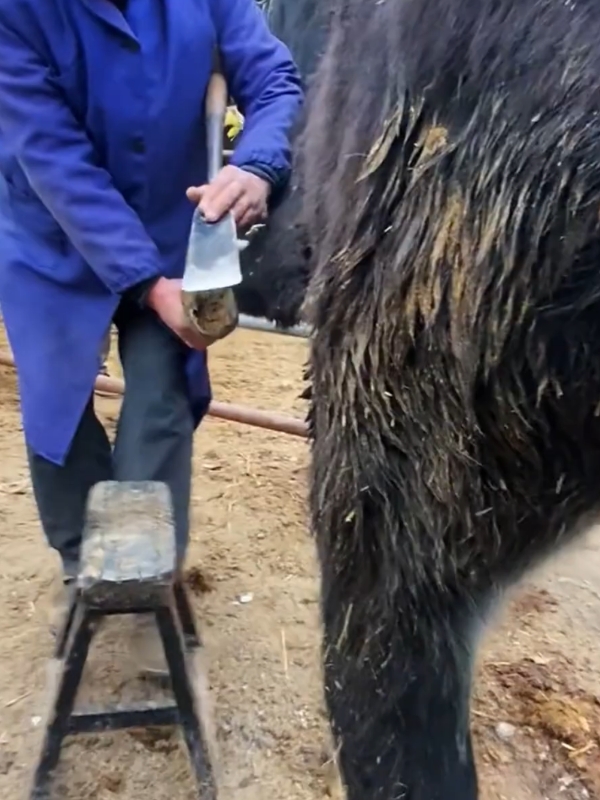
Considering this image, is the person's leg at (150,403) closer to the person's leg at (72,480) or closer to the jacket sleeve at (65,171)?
the person's leg at (72,480)

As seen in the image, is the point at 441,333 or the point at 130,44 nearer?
the point at 441,333

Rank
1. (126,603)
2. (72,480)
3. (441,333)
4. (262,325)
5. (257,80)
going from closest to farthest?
1. (441,333)
2. (126,603)
3. (257,80)
4. (72,480)
5. (262,325)

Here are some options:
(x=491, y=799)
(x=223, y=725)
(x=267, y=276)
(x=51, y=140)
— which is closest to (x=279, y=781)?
(x=223, y=725)

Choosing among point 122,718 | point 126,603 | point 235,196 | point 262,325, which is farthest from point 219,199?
point 122,718

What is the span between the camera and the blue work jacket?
6.02ft

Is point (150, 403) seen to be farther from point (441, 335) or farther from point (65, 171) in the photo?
point (441, 335)

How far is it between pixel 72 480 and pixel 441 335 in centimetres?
118

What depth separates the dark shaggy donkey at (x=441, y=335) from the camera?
1.07m

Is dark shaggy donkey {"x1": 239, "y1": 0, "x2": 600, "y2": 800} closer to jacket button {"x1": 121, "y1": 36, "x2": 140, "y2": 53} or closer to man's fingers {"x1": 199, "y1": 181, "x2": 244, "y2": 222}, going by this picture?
man's fingers {"x1": 199, "y1": 181, "x2": 244, "y2": 222}

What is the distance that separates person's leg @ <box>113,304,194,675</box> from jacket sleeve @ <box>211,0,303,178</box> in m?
0.35

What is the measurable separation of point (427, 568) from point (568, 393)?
1.10ft

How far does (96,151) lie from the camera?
195 cm

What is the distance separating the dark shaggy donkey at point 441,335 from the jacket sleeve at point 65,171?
0.42 m

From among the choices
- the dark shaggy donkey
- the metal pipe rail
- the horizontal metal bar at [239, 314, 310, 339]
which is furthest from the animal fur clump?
the metal pipe rail
